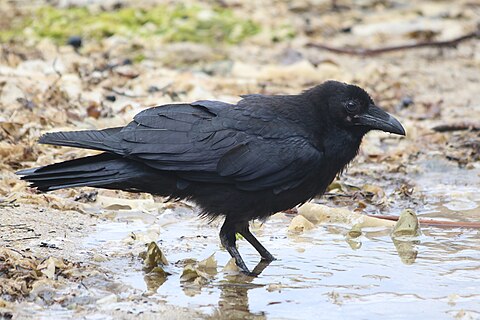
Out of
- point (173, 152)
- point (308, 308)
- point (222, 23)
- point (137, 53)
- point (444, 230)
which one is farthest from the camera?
point (222, 23)

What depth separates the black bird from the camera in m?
5.43

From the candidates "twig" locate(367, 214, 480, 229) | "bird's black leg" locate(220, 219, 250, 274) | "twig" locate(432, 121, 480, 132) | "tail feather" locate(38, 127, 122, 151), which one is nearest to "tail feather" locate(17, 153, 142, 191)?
"tail feather" locate(38, 127, 122, 151)

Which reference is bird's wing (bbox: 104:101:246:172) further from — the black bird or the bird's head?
the bird's head

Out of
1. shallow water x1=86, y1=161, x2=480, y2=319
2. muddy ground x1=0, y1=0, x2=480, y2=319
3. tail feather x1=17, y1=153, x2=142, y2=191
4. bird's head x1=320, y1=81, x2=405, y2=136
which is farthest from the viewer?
bird's head x1=320, y1=81, x2=405, y2=136

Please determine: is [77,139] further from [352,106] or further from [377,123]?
[377,123]

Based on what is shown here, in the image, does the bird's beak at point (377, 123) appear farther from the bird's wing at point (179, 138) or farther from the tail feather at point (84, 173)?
the tail feather at point (84, 173)

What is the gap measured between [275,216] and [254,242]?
0.95 meters

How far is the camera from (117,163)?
548 cm

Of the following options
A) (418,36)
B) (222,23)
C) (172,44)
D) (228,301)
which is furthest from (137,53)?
(228,301)

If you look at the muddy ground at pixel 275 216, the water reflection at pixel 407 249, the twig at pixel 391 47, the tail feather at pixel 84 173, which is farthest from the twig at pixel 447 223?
the twig at pixel 391 47

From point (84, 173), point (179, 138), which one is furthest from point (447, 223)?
point (84, 173)

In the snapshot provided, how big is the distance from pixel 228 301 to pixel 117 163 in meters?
1.18

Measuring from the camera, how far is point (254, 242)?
5.78m

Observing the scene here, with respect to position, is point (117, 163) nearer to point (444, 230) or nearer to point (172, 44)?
point (444, 230)
